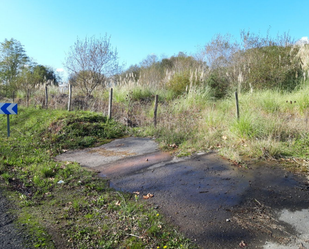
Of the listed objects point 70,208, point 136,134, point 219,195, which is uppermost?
point 136,134

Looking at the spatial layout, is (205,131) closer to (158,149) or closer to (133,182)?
(158,149)

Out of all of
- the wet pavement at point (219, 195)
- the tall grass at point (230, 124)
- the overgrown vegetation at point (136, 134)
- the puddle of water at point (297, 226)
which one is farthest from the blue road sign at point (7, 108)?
the puddle of water at point (297, 226)

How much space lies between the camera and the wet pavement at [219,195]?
3070mm

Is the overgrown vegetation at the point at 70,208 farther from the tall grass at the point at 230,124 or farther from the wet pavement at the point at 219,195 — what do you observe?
the tall grass at the point at 230,124

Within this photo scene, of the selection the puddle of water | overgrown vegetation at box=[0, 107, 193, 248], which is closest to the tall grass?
the puddle of water

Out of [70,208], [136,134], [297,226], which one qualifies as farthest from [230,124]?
[70,208]

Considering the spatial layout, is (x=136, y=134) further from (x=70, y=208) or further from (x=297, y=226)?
(x=297, y=226)

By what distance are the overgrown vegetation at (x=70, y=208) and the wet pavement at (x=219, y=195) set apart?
34cm

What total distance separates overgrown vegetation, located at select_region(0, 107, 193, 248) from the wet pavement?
340 mm

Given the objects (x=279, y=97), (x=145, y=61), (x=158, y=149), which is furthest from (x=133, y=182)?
(x=145, y=61)

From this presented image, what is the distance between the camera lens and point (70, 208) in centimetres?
387

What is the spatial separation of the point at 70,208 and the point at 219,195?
2485 millimetres

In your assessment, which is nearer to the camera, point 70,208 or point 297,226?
point 297,226

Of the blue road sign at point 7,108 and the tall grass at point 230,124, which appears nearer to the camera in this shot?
the tall grass at point 230,124
